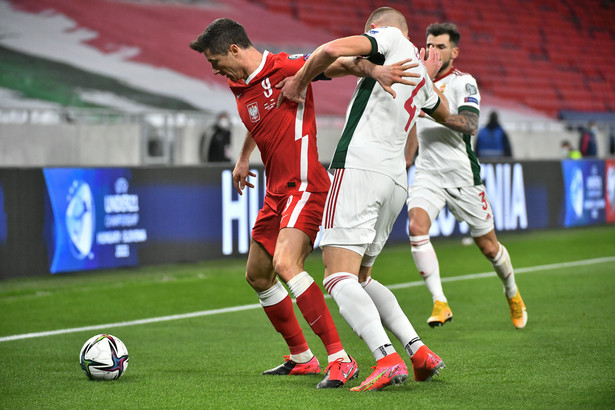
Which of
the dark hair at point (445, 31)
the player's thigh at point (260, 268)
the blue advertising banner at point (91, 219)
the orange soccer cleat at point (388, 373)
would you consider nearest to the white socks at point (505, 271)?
the dark hair at point (445, 31)

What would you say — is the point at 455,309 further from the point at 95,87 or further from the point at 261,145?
the point at 95,87

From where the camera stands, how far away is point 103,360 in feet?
17.0

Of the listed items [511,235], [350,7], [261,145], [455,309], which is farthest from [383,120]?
[350,7]

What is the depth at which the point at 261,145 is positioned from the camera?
5129 mm

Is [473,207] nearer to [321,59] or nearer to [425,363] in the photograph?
[425,363]

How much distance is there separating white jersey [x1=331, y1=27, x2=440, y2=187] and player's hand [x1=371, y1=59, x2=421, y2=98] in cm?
19

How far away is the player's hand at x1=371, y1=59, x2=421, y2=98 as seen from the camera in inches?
178

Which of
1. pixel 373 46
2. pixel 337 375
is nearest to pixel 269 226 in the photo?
pixel 337 375

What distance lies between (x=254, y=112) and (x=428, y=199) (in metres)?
2.60

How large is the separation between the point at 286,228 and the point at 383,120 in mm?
770

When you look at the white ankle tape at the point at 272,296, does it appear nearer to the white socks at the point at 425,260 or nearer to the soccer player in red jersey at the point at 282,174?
the soccer player in red jersey at the point at 282,174

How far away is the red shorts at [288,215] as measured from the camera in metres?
4.92

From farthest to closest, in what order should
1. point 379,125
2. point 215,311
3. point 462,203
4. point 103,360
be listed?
point 215,311, point 462,203, point 103,360, point 379,125

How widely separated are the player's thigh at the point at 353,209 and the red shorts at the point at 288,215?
0.18 m
